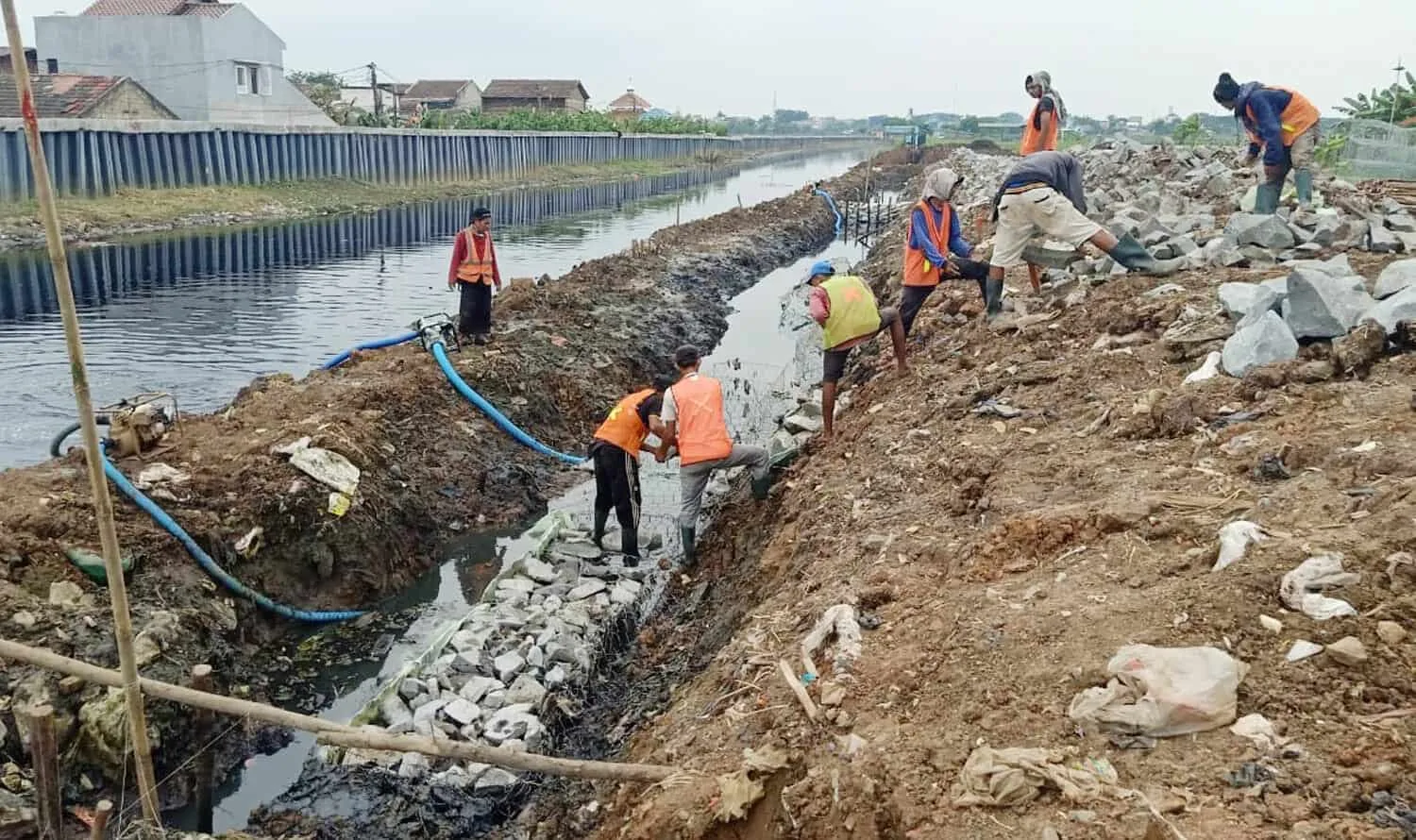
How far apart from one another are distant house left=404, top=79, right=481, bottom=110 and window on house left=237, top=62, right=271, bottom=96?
29.1 metres

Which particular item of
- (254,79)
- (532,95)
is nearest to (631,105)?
(532,95)

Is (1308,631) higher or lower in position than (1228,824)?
higher

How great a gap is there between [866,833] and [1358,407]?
377cm

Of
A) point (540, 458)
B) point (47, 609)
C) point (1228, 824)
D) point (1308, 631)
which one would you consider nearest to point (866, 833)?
point (1228, 824)

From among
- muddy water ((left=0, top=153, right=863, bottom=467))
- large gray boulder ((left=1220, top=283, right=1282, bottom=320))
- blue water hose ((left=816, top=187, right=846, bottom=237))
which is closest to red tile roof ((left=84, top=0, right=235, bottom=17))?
muddy water ((left=0, top=153, right=863, bottom=467))

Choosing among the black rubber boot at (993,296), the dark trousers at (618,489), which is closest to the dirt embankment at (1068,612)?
the dark trousers at (618,489)

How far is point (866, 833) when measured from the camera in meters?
3.52

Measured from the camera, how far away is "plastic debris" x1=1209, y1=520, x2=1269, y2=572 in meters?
4.10

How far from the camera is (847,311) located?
8.05 meters

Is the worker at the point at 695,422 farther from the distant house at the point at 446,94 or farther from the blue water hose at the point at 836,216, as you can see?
the distant house at the point at 446,94

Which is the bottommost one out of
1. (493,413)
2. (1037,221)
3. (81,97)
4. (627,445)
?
(493,413)

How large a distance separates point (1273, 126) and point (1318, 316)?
444 cm

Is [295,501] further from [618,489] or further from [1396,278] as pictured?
[1396,278]

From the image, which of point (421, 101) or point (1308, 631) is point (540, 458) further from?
point (421, 101)
